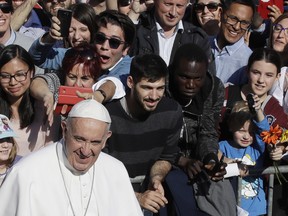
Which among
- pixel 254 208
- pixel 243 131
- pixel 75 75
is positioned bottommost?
pixel 254 208

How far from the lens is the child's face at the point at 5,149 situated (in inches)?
282

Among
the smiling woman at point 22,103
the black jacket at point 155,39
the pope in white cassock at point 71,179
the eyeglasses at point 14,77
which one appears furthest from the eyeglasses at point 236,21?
the pope in white cassock at point 71,179

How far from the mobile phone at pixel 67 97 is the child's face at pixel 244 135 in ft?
5.23

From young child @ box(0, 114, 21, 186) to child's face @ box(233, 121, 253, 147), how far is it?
199cm

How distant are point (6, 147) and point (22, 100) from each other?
1.61ft

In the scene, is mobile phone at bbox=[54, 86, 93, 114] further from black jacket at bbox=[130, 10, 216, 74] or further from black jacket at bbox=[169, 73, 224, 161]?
black jacket at bbox=[130, 10, 216, 74]

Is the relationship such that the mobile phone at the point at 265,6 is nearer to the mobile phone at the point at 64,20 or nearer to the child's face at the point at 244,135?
the child's face at the point at 244,135

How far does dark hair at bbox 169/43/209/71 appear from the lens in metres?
7.74

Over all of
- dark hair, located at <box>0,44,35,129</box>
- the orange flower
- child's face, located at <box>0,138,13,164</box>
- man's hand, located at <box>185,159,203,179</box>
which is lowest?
man's hand, located at <box>185,159,203,179</box>

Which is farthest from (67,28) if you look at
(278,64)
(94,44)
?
(278,64)

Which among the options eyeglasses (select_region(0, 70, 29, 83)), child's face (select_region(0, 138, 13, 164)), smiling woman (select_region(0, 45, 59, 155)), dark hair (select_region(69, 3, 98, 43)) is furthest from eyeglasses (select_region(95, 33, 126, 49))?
child's face (select_region(0, 138, 13, 164))

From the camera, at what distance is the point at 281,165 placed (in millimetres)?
7949

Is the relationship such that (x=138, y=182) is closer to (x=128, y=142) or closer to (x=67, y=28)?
(x=128, y=142)

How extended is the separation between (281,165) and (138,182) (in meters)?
1.36
